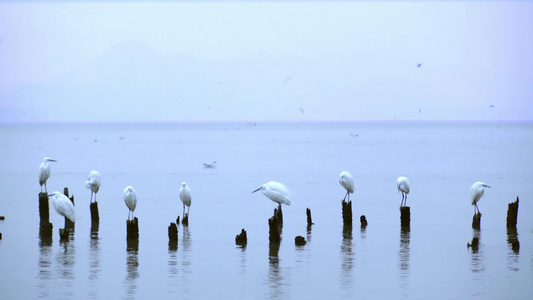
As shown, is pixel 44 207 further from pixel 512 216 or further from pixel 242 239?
pixel 512 216

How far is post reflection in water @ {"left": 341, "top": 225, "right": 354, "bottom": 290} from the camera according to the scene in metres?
14.7

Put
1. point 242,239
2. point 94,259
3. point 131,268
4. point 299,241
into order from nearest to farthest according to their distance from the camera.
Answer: point 131,268, point 94,259, point 299,241, point 242,239

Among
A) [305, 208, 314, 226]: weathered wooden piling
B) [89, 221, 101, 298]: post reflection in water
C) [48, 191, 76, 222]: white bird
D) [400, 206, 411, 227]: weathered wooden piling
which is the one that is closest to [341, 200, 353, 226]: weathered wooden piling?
[305, 208, 314, 226]: weathered wooden piling

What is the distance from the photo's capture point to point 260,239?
62.0 ft

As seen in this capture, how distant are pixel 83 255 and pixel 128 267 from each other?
138 cm

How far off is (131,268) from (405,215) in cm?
706

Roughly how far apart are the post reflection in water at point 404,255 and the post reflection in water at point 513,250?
1.96m

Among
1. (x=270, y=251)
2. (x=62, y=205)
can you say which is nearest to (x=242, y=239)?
(x=270, y=251)

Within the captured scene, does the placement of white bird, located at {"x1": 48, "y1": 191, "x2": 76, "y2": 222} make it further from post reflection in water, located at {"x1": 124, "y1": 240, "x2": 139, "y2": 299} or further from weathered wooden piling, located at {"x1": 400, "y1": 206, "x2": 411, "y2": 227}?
weathered wooden piling, located at {"x1": 400, "y1": 206, "x2": 411, "y2": 227}

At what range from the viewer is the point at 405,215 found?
63.6ft

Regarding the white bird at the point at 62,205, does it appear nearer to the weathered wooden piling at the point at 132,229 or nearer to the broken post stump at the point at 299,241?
the weathered wooden piling at the point at 132,229

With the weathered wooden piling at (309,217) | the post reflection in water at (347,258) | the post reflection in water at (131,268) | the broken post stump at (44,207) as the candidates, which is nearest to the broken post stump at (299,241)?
the post reflection in water at (347,258)

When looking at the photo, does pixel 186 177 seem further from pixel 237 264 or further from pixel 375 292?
pixel 375 292

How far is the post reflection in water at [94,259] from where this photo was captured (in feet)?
46.3
